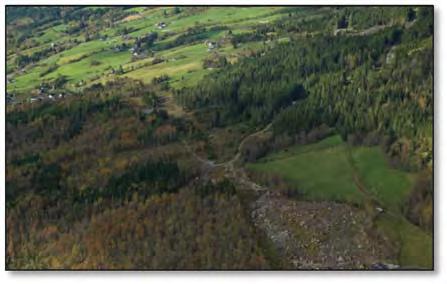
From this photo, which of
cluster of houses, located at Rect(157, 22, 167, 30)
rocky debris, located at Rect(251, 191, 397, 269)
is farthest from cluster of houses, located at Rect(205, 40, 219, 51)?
rocky debris, located at Rect(251, 191, 397, 269)

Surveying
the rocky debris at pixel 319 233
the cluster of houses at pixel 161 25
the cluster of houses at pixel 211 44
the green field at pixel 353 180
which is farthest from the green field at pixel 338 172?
the cluster of houses at pixel 161 25

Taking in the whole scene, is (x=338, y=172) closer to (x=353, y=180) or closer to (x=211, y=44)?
(x=353, y=180)

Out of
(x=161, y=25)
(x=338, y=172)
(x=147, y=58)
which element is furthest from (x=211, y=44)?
(x=338, y=172)

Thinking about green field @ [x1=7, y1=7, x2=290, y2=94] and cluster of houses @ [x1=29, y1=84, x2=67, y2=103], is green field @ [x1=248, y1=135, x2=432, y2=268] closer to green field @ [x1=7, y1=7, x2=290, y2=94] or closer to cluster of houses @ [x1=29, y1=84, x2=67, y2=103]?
green field @ [x1=7, y1=7, x2=290, y2=94]

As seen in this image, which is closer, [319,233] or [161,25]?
[319,233]

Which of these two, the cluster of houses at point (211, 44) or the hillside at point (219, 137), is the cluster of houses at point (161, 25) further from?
the cluster of houses at point (211, 44)

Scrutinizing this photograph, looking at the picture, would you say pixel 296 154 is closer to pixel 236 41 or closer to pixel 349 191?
pixel 349 191
